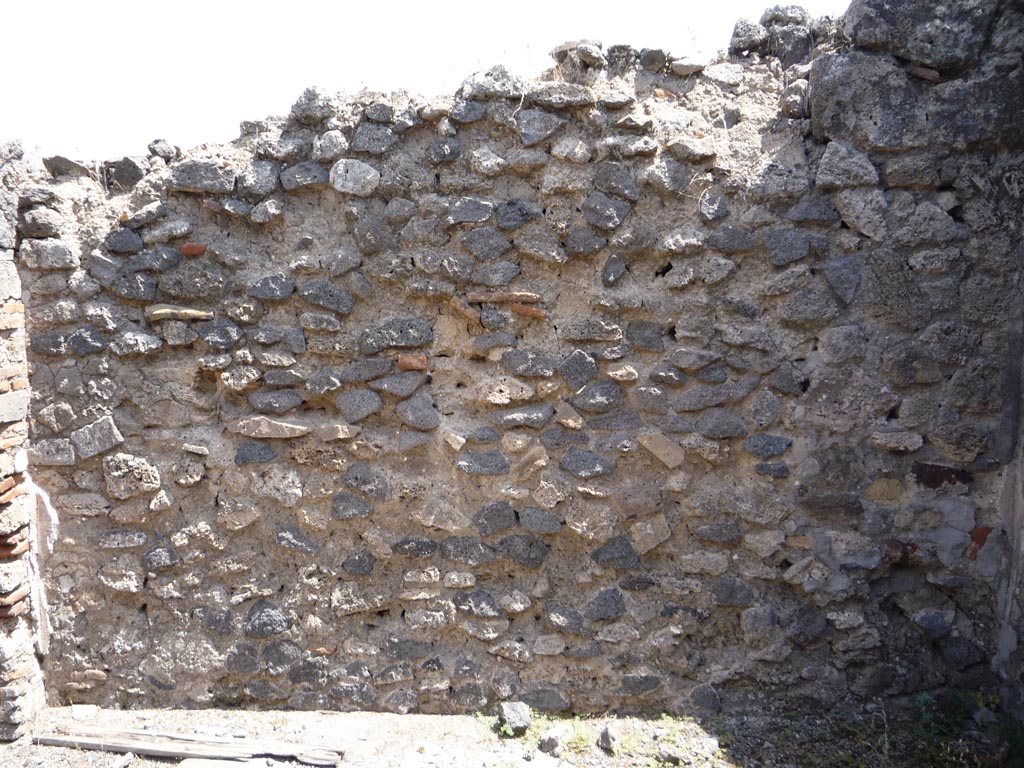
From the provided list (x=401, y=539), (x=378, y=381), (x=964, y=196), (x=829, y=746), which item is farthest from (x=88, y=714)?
(x=964, y=196)

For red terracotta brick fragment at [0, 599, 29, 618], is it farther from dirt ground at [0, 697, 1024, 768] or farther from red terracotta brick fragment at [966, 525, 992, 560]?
red terracotta brick fragment at [966, 525, 992, 560]

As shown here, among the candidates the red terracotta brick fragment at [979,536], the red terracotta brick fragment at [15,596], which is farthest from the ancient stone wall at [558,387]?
the red terracotta brick fragment at [15,596]

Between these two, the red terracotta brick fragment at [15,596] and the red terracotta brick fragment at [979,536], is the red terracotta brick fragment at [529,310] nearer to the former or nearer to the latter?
the red terracotta brick fragment at [979,536]

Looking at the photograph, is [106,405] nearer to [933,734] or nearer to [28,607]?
[28,607]

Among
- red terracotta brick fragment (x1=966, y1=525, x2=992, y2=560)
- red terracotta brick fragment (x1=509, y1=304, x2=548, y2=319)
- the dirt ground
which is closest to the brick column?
the dirt ground

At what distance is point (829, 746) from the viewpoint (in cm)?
314

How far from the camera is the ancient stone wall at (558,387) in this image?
3314 mm

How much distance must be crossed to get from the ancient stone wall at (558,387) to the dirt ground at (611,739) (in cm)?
10

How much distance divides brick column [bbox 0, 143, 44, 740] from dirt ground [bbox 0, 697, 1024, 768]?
0.18 metres

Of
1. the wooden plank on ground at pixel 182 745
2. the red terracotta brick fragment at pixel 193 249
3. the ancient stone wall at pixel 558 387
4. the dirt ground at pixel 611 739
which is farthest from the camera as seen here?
the red terracotta brick fragment at pixel 193 249

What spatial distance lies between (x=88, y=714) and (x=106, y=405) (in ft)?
4.36

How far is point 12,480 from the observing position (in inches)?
133

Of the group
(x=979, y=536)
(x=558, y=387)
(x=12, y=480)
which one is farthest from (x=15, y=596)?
(x=979, y=536)

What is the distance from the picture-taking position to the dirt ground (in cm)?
307
